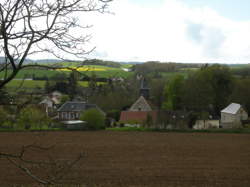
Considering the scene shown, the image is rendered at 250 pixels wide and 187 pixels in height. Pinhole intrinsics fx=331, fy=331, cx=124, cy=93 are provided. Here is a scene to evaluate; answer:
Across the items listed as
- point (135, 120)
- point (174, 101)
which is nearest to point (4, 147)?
point (135, 120)

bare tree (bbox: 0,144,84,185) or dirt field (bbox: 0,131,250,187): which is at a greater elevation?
bare tree (bbox: 0,144,84,185)

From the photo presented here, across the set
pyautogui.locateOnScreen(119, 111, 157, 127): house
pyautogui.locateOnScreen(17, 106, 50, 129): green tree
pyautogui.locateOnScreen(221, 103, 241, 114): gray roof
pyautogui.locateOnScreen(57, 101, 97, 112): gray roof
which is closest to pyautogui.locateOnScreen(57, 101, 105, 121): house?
pyautogui.locateOnScreen(57, 101, 97, 112): gray roof

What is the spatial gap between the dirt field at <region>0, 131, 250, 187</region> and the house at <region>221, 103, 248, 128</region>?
11.6m

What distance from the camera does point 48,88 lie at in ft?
15.1

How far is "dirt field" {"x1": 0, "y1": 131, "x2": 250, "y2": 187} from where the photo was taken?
44.7 feet

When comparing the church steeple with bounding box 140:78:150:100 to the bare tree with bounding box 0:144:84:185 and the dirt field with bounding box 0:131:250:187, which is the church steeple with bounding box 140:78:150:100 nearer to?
the dirt field with bounding box 0:131:250:187

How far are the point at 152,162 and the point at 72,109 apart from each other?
29982 mm

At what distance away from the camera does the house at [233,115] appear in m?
41.8

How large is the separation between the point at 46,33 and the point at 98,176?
38.5 feet

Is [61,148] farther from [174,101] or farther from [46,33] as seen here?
[174,101]

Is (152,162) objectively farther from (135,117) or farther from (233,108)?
(233,108)

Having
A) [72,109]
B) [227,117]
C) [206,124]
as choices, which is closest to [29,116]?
[206,124]

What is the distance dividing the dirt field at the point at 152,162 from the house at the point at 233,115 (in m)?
11.6

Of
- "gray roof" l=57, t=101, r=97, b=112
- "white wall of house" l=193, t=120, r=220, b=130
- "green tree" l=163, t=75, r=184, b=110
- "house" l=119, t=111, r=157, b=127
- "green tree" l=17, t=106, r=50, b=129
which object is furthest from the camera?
"green tree" l=163, t=75, r=184, b=110
